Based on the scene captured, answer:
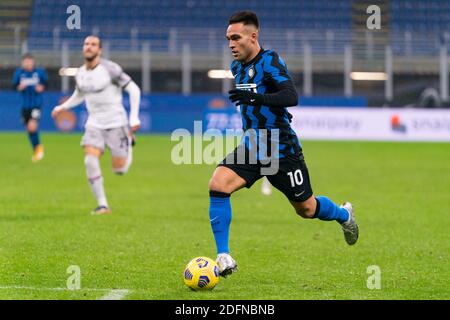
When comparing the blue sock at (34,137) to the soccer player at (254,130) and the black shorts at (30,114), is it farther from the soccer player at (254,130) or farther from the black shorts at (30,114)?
the soccer player at (254,130)

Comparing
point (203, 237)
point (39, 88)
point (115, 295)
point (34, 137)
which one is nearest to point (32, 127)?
point (34, 137)

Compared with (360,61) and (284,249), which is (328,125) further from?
(284,249)

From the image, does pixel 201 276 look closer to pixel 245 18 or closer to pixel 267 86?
pixel 267 86

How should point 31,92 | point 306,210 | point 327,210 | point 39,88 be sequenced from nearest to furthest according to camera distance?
point 306,210, point 327,210, point 39,88, point 31,92

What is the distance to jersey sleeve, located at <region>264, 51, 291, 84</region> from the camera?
7613 mm

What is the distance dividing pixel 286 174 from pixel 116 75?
5601mm

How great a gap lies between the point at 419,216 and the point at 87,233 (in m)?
4.75

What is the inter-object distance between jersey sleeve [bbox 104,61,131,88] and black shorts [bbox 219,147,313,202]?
17.9 feet

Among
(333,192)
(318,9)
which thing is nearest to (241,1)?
(318,9)

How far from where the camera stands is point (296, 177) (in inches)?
314

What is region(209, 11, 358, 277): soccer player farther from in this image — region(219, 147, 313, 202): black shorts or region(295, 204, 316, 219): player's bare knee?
region(295, 204, 316, 219): player's bare knee

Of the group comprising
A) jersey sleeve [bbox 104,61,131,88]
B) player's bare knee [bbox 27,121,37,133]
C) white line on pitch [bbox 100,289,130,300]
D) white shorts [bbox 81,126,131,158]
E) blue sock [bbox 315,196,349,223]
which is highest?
jersey sleeve [bbox 104,61,131,88]

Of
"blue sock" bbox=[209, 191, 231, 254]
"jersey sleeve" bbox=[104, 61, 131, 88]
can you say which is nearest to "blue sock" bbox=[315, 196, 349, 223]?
"blue sock" bbox=[209, 191, 231, 254]

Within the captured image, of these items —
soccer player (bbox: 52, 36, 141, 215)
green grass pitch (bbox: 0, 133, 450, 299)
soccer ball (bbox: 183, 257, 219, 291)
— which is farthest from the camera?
soccer player (bbox: 52, 36, 141, 215)
